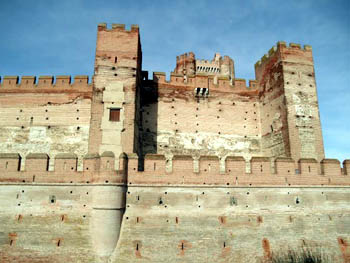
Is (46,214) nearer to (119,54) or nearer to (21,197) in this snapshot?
(21,197)

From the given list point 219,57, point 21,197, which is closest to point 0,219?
point 21,197

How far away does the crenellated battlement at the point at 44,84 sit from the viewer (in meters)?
14.6

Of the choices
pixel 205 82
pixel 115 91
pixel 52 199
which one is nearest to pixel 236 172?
pixel 115 91

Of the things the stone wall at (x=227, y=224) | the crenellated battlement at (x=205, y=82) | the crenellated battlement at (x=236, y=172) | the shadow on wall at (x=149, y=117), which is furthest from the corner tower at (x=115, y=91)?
the crenellated battlement at (x=205, y=82)

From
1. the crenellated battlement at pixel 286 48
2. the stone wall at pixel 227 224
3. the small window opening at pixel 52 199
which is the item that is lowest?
the stone wall at pixel 227 224

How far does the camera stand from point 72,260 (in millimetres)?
8742

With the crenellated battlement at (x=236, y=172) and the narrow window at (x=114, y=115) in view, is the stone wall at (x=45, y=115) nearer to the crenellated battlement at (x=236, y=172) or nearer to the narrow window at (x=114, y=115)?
the narrow window at (x=114, y=115)

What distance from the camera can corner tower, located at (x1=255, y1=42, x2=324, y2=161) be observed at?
12.9 meters

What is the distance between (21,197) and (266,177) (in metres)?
8.75

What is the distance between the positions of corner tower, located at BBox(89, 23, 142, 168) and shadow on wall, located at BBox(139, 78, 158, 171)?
7.74ft

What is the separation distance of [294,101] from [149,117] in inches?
295

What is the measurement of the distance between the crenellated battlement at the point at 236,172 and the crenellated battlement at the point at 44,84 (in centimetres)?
731

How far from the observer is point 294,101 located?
1339 cm

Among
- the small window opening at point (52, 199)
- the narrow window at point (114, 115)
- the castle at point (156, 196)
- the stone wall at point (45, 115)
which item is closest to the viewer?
the castle at point (156, 196)
